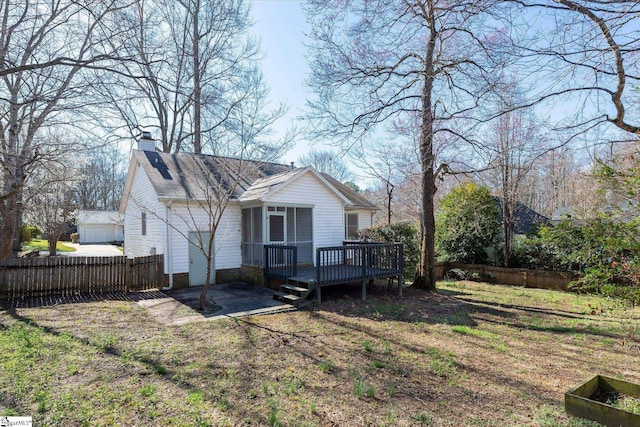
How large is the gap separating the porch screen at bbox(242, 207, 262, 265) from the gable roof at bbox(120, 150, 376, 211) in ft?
2.27

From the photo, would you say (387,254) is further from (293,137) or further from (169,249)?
(169,249)

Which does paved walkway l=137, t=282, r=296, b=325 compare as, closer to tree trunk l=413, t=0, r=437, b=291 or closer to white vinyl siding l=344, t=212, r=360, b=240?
tree trunk l=413, t=0, r=437, b=291

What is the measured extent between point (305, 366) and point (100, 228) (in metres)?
40.4

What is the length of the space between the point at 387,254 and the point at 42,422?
942 cm

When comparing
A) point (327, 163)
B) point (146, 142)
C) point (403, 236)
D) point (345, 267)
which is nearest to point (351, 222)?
point (403, 236)

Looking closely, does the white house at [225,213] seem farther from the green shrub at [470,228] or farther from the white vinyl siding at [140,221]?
the green shrub at [470,228]

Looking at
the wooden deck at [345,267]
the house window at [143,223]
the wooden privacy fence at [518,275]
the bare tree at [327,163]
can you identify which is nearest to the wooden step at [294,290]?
the wooden deck at [345,267]

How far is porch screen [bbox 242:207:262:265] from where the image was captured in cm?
1221

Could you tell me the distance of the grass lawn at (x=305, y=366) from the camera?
3721 millimetres

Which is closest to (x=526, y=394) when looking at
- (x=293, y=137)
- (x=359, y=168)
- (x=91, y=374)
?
(x=91, y=374)

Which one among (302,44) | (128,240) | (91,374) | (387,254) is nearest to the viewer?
(91,374)

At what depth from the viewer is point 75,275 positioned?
996 cm

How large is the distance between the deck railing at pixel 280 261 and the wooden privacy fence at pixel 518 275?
27.9 feet

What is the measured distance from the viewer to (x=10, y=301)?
349 inches
